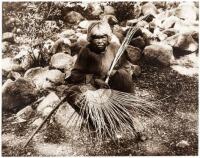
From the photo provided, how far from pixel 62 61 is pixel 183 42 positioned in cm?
66

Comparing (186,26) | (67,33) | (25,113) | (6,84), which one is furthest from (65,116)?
(186,26)

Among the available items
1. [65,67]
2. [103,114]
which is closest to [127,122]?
[103,114]

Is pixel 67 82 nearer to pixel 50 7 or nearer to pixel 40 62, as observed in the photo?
pixel 40 62

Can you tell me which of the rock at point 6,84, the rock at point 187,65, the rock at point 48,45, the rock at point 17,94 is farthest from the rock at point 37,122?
the rock at point 187,65

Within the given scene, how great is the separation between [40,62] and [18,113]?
0.29m

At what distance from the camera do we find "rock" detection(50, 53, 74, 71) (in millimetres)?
1937

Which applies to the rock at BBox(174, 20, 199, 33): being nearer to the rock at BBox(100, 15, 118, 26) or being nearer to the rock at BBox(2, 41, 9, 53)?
the rock at BBox(100, 15, 118, 26)

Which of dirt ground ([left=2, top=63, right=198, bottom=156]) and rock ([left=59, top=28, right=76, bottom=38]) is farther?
rock ([left=59, top=28, right=76, bottom=38])

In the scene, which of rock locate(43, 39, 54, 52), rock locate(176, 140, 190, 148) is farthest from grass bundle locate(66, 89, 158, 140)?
rock locate(43, 39, 54, 52)

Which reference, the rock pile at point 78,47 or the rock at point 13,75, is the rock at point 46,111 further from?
the rock at point 13,75

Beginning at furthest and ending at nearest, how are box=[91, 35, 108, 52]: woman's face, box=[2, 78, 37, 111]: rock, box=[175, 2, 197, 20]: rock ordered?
box=[175, 2, 197, 20]: rock
box=[2, 78, 37, 111]: rock
box=[91, 35, 108, 52]: woman's face

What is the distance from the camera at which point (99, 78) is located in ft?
6.13

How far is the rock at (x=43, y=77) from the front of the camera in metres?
1.94

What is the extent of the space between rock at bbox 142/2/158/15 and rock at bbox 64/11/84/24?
338mm
